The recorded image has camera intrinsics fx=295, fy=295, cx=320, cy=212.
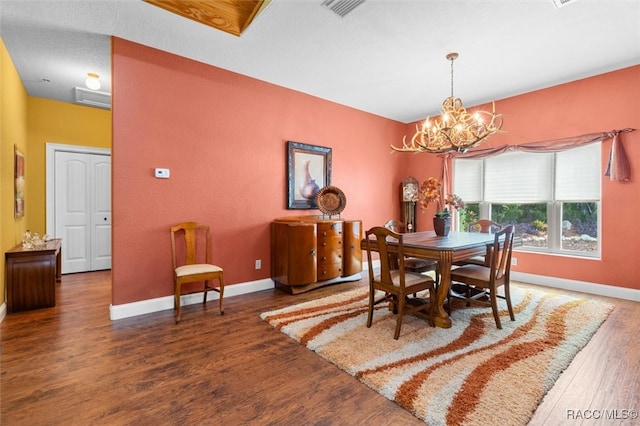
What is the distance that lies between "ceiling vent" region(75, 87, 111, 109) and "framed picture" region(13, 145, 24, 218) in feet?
3.79

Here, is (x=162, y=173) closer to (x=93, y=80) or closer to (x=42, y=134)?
(x=93, y=80)

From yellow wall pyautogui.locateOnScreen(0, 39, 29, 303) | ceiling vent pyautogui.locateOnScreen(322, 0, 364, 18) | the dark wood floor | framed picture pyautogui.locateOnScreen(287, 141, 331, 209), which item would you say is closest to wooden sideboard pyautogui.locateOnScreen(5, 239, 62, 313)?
yellow wall pyautogui.locateOnScreen(0, 39, 29, 303)

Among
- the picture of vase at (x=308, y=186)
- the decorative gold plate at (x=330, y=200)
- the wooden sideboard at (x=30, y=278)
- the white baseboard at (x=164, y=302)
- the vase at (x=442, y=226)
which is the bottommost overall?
the white baseboard at (x=164, y=302)

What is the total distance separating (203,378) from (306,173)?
122 inches

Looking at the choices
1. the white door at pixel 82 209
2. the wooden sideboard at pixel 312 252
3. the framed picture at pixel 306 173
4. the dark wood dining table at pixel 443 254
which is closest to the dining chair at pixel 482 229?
the dark wood dining table at pixel 443 254

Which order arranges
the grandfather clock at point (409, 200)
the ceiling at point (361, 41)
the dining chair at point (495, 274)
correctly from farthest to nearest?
the grandfather clock at point (409, 200) < the dining chair at point (495, 274) < the ceiling at point (361, 41)

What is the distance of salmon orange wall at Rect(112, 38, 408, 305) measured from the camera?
3.05 meters

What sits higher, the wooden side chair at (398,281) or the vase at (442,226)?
the vase at (442,226)

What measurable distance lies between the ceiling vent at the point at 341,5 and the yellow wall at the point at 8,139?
333cm

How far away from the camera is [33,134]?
4559 mm

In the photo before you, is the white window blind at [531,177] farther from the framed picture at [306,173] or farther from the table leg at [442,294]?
the table leg at [442,294]

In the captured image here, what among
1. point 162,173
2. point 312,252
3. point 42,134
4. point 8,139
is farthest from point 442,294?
point 42,134
